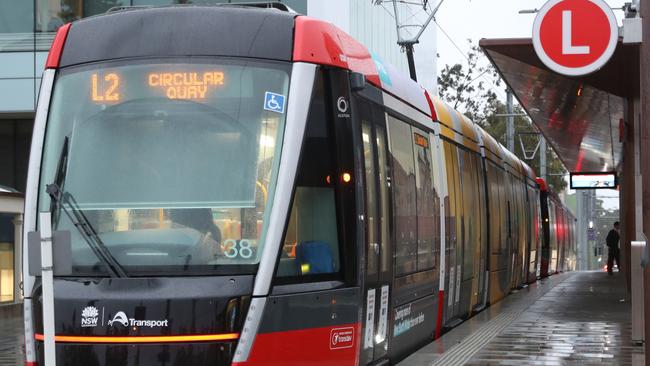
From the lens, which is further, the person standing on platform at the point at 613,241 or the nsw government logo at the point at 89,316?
the person standing on platform at the point at 613,241

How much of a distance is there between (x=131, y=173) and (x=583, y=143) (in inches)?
1014

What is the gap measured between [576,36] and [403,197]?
2.21 m

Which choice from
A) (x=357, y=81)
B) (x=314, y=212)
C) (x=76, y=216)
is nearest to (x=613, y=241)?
(x=357, y=81)

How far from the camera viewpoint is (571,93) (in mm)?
19531

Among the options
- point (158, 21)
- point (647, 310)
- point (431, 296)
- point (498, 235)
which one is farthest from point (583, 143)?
point (158, 21)

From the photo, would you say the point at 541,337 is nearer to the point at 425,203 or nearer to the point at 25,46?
the point at 425,203

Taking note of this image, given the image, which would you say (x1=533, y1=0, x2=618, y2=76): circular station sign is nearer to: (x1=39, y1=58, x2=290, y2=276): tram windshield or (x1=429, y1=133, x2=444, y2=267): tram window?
(x1=429, y1=133, x2=444, y2=267): tram window

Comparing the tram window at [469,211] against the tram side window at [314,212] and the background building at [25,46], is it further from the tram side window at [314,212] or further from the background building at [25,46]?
the background building at [25,46]

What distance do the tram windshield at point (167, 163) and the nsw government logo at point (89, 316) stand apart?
29 cm

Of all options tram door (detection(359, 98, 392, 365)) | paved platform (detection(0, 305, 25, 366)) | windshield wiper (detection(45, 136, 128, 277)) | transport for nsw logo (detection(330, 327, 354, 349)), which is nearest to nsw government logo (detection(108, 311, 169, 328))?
windshield wiper (detection(45, 136, 128, 277))

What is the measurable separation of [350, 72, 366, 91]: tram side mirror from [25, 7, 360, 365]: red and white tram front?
4.9 inches

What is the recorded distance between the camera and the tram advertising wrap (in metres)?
7.55

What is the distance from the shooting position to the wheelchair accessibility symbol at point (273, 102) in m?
8.01

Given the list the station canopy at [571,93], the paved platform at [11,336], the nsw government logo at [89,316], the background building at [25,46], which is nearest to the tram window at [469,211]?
the station canopy at [571,93]
